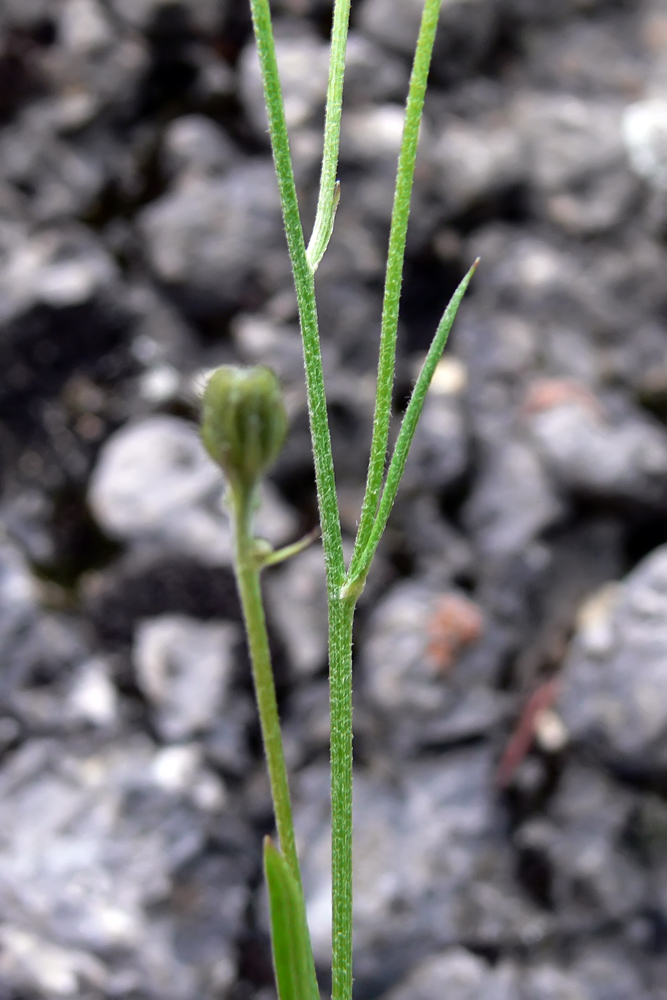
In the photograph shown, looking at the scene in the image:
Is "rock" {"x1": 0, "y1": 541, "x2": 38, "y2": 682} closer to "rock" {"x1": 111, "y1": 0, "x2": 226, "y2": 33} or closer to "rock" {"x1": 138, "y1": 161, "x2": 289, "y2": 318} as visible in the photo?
"rock" {"x1": 138, "y1": 161, "x2": 289, "y2": 318}

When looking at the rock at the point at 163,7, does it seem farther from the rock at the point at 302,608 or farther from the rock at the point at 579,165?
the rock at the point at 302,608

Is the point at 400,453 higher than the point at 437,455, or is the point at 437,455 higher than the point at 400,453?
the point at 437,455

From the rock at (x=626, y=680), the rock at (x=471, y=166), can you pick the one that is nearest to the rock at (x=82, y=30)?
the rock at (x=471, y=166)

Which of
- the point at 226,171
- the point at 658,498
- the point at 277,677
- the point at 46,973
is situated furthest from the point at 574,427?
the point at 46,973

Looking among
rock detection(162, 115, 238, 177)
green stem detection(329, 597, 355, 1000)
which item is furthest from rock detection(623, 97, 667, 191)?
green stem detection(329, 597, 355, 1000)

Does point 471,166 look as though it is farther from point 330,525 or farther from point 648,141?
point 330,525

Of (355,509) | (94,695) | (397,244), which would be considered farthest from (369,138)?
(397,244)
